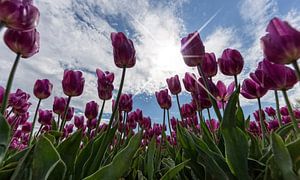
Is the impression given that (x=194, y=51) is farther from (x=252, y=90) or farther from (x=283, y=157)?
(x=283, y=157)

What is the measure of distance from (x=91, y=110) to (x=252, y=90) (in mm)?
1462

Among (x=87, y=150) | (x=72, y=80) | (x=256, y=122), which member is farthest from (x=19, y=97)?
(x=256, y=122)

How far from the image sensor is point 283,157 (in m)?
0.93

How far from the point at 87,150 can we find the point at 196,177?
24.7 inches

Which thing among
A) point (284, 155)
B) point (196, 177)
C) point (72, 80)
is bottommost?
point (196, 177)

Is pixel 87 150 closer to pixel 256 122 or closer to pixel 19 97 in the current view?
pixel 19 97

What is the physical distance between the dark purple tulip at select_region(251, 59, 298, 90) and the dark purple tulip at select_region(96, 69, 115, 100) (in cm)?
97

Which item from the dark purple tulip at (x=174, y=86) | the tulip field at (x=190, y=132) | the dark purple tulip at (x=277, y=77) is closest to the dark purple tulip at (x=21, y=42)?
the tulip field at (x=190, y=132)

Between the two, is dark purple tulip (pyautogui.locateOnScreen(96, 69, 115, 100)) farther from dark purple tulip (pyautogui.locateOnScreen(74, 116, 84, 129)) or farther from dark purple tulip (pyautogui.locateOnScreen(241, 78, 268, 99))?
dark purple tulip (pyautogui.locateOnScreen(74, 116, 84, 129))

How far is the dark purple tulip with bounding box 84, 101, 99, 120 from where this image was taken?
7.93 ft

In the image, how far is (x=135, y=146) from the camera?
1036 millimetres

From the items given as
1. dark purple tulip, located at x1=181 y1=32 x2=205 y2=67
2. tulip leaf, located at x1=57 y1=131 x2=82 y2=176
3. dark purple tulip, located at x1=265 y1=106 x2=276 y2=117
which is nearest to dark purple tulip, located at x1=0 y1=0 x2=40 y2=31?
tulip leaf, located at x1=57 y1=131 x2=82 y2=176

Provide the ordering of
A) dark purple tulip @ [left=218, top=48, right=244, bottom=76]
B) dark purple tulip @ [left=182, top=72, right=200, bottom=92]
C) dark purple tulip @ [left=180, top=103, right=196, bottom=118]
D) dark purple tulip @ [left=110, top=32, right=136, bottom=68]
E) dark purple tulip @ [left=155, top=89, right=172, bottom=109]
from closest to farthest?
dark purple tulip @ [left=110, top=32, right=136, bottom=68] < dark purple tulip @ [left=218, top=48, right=244, bottom=76] < dark purple tulip @ [left=182, top=72, right=200, bottom=92] < dark purple tulip @ [left=155, top=89, right=172, bottom=109] < dark purple tulip @ [left=180, top=103, right=196, bottom=118]

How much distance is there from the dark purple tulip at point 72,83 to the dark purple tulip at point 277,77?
1.16m
